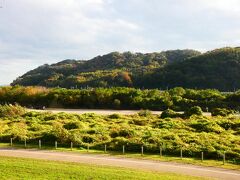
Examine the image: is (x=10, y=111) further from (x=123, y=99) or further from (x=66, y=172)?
(x=66, y=172)

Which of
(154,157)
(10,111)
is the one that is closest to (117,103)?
(10,111)

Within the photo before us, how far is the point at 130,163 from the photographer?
3138 centimetres

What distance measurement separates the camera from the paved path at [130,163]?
1115 inches

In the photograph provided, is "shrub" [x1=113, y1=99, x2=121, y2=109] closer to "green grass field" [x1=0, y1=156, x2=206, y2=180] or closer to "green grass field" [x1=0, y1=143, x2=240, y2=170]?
"green grass field" [x1=0, y1=143, x2=240, y2=170]

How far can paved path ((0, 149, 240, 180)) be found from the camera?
1115 inches

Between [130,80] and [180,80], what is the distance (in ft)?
71.4

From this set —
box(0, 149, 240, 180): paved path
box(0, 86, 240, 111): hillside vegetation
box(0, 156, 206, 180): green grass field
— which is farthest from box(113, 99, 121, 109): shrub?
box(0, 156, 206, 180): green grass field

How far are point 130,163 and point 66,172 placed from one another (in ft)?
18.3

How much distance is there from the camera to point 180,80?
147 meters

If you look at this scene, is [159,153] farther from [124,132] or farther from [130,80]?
[130,80]

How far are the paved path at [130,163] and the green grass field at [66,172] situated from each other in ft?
4.76

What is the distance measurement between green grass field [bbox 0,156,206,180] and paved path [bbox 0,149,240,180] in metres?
1.45

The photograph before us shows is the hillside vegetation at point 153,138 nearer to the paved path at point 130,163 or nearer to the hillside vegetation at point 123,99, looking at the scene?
the paved path at point 130,163

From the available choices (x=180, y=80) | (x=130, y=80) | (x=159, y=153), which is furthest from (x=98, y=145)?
(x=130, y=80)
